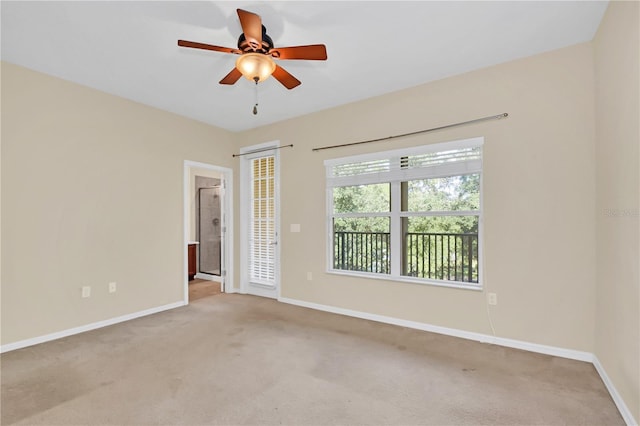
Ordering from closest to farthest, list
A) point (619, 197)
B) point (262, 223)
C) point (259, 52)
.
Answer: point (619, 197) → point (259, 52) → point (262, 223)

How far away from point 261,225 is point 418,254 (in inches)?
102

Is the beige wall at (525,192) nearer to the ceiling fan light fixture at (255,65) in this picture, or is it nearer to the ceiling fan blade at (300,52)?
the ceiling fan blade at (300,52)

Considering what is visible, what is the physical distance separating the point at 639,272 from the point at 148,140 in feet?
16.1

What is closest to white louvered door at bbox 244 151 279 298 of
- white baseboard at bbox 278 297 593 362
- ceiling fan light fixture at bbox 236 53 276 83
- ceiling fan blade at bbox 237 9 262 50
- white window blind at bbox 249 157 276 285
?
white window blind at bbox 249 157 276 285

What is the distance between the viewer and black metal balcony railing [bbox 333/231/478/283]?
10.9 feet

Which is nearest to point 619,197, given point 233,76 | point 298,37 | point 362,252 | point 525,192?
point 525,192

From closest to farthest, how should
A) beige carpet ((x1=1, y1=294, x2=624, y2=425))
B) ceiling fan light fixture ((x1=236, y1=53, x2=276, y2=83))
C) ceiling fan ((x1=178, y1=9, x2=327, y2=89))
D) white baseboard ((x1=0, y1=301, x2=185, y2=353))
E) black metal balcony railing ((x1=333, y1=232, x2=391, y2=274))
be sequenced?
beige carpet ((x1=1, y1=294, x2=624, y2=425)), ceiling fan ((x1=178, y1=9, x2=327, y2=89)), ceiling fan light fixture ((x1=236, y1=53, x2=276, y2=83)), white baseboard ((x1=0, y1=301, x2=185, y2=353)), black metal balcony railing ((x1=333, y1=232, x2=391, y2=274))

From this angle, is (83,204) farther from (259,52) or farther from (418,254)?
(418,254)

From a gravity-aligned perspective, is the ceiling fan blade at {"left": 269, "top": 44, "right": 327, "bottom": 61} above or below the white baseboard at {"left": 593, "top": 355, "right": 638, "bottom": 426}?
above

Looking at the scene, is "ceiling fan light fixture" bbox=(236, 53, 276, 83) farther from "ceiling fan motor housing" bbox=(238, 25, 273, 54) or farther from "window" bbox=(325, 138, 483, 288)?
"window" bbox=(325, 138, 483, 288)

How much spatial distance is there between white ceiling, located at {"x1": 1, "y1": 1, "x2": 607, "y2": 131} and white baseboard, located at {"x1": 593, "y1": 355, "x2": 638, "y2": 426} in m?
2.68

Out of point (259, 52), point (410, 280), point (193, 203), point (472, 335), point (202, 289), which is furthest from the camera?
point (193, 203)

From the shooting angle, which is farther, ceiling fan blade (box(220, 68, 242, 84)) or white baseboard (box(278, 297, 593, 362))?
white baseboard (box(278, 297, 593, 362))

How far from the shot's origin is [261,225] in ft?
16.6
